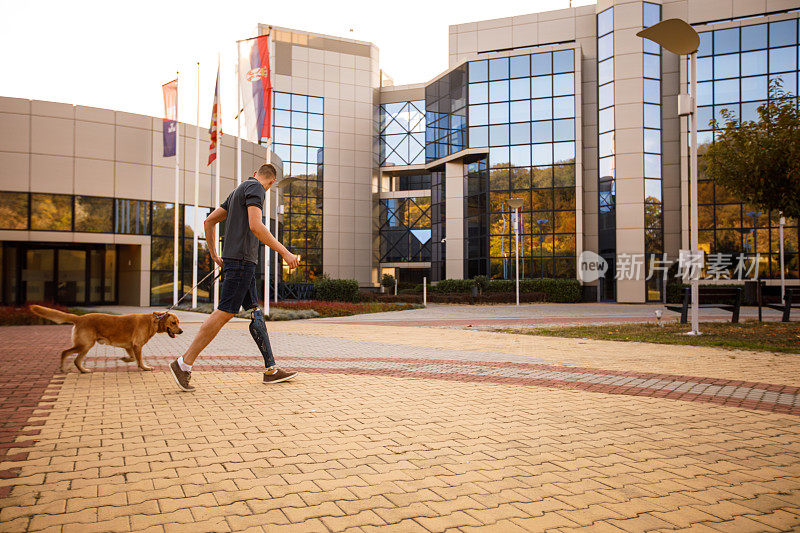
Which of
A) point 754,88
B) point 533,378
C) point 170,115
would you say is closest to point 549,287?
point 754,88

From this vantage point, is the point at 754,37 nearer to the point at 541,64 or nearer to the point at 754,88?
the point at 754,88

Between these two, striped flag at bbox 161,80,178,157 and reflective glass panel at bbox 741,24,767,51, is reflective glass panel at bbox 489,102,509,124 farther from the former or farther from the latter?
striped flag at bbox 161,80,178,157

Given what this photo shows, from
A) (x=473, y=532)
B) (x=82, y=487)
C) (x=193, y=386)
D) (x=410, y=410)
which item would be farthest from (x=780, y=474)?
(x=193, y=386)

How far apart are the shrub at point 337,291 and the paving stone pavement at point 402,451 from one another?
19576 mm

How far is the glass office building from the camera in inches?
888

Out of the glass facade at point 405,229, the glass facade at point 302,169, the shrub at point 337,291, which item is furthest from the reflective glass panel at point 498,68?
the shrub at point 337,291

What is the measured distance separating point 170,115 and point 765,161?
2019 centimetres

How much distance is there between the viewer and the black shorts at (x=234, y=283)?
5.43 m

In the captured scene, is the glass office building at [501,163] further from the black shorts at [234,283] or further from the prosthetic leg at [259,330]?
the black shorts at [234,283]

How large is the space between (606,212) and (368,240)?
825 inches

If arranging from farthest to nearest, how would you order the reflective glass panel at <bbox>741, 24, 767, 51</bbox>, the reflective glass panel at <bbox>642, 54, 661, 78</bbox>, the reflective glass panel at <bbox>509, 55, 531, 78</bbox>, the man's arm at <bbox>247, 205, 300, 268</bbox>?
the reflective glass panel at <bbox>509, 55, 531, 78</bbox> < the reflective glass panel at <bbox>642, 54, 661, 78</bbox> < the reflective glass panel at <bbox>741, 24, 767, 51</bbox> < the man's arm at <bbox>247, 205, 300, 268</bbox>

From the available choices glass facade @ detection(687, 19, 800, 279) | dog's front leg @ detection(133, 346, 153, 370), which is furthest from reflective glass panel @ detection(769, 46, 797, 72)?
dog's front leg @ detection(133, 346, 153, 370)

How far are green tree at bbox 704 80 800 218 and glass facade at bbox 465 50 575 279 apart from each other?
19.8 metres

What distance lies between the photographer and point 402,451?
3.63 metres
